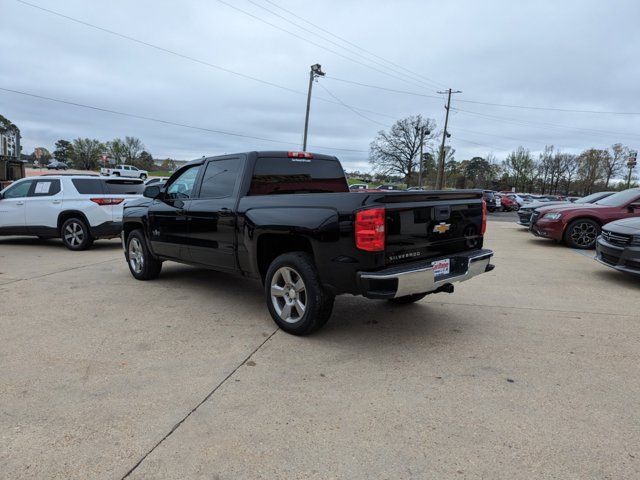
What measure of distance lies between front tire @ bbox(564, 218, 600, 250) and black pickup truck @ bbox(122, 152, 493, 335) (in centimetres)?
718

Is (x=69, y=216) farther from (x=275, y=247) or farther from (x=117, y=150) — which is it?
(x=117, y=150)

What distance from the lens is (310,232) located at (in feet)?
12.8

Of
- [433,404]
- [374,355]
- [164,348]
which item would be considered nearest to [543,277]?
[374,355]

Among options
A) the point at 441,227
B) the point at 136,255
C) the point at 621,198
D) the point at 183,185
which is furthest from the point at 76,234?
the point at 621,198

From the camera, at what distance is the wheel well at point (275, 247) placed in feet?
14.0

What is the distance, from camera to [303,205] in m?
4.03

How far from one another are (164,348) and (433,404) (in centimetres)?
236

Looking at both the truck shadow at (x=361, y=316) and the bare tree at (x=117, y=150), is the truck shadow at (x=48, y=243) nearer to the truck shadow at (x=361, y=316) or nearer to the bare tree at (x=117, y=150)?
the truck shadow at (x=361, y=316)

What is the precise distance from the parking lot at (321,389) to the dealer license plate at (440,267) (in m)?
0.68

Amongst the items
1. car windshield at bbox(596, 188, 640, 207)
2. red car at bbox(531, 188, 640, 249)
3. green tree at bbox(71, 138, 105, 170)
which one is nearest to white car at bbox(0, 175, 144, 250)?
red car at bbox(531, 188, 640, 249)

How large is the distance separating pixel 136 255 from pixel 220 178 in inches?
94.8

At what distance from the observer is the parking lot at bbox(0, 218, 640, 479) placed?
7.86ft

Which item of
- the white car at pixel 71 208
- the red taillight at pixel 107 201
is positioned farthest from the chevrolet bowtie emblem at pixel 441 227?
the red taillight at pixel 107 201

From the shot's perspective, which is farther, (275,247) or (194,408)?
(275,247)
